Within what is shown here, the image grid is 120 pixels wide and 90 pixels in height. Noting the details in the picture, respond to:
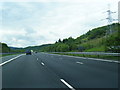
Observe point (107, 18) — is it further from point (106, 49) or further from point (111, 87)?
point (111, 87)

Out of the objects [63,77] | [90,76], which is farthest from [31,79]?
[90,76]

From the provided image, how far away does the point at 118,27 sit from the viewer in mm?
30000

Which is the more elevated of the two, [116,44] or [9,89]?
[116,44]

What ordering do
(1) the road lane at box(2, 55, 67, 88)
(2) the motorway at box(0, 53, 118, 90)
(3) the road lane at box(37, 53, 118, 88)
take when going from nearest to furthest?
(3) the road lane at box(37, 53, 118, 88) < (2) the motorway at box(0, 53, 118, 90) < (1) the road lane at box(2, 55, 67, 88)

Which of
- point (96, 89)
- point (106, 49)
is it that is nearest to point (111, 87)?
point (96, 89)

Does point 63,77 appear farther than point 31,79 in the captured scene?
Yes

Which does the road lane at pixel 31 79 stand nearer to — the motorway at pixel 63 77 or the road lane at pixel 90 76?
the motorway at pixel 63 77

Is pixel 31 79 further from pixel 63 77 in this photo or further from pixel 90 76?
pixel 90 76

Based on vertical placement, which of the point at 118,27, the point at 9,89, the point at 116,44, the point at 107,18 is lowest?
the point at 9,89

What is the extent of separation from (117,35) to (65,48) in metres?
79.9

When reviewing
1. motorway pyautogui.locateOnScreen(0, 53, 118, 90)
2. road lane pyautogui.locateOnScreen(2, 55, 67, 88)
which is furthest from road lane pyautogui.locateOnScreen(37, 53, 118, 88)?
road lane pyautogui.locateOnScreen(2, 55, 67, 88)

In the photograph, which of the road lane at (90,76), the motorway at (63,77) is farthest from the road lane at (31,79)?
the road lane at (90,76)

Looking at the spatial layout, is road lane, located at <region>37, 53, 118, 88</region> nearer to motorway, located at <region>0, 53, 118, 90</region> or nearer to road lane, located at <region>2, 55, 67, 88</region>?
motorway, located at <region>0, 53, 118, 90</region>

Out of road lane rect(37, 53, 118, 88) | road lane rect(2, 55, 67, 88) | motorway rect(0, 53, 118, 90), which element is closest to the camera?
road lane rect(37, 53, 118, 88)
